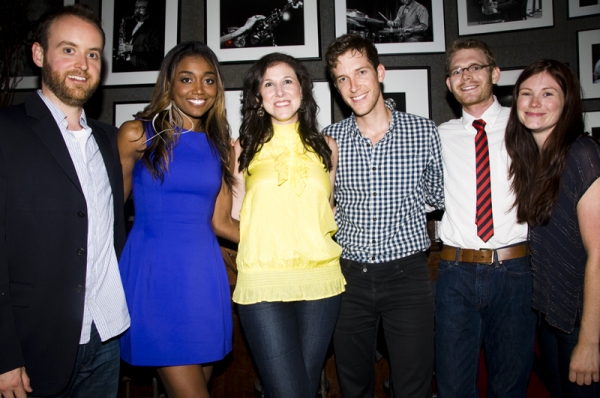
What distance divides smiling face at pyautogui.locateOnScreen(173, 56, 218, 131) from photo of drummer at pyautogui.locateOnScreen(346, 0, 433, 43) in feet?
5.37

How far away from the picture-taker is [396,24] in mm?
3314

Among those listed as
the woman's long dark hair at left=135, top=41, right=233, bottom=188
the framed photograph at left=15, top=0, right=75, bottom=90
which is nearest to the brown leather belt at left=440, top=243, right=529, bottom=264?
the woman's long dark hair at left=135, top=41, right=233, bottom=188

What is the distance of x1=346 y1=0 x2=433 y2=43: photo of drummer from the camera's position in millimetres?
3307

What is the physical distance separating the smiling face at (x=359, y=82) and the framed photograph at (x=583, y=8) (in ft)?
6.62

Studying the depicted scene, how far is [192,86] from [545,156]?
167cm

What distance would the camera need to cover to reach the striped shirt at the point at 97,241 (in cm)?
165

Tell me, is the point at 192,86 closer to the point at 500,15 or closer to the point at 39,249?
the point at 39,249

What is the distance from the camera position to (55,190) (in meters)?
1.52

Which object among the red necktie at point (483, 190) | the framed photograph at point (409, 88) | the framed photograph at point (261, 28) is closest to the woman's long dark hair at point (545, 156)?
the red necktie at point (483, 190)

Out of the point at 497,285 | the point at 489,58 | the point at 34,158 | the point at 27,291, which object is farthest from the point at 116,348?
the point at 489,58

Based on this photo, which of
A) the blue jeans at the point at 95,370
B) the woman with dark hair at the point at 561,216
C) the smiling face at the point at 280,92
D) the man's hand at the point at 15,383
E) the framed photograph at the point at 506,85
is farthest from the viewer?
the framed photograph at the point at 506,85

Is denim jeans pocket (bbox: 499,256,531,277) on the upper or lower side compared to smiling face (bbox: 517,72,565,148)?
lower

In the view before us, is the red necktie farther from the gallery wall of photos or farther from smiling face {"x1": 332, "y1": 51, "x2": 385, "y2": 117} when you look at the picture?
the gallery wall of photos

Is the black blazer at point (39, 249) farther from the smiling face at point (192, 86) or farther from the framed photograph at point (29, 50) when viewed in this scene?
the framed photograph at point (29, 50)
